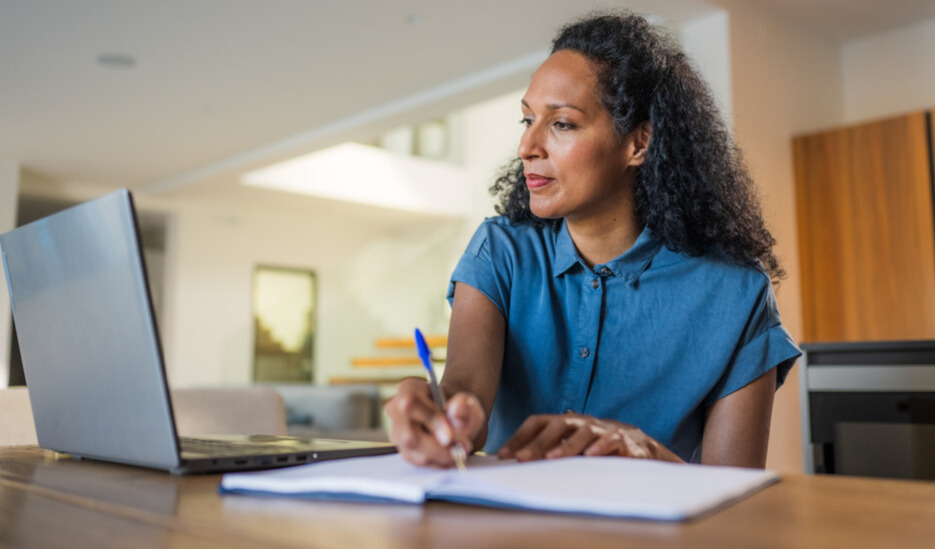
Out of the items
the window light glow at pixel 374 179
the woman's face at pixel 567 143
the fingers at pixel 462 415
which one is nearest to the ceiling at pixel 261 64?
the window light glow at pixel 374 179

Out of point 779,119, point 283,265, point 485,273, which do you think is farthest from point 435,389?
point 283,265

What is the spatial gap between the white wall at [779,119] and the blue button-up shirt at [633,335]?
90.7 inches

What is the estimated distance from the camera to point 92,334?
0.76 m

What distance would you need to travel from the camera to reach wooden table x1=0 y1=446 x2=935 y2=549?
1.47 feet

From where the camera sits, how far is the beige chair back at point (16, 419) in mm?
1356

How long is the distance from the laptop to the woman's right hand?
14 cm

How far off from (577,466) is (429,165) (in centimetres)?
806

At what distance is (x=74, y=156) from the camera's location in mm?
6352

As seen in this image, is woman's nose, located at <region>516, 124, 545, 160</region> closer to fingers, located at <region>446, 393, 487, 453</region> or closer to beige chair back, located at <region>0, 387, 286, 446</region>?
fingers, located at <region>446, 393, 487, 453</region>

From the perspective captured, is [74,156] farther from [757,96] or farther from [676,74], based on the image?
[676,74]

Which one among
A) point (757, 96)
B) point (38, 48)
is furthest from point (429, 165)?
point (757, 96)

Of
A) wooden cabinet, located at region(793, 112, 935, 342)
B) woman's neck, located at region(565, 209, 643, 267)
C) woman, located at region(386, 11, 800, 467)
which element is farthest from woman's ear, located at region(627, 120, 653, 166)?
wooden cabinet, located at region(793, 112, 935, 342)

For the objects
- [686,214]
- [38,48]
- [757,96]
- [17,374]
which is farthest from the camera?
[38,48]

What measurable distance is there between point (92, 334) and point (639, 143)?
921 millimetres
